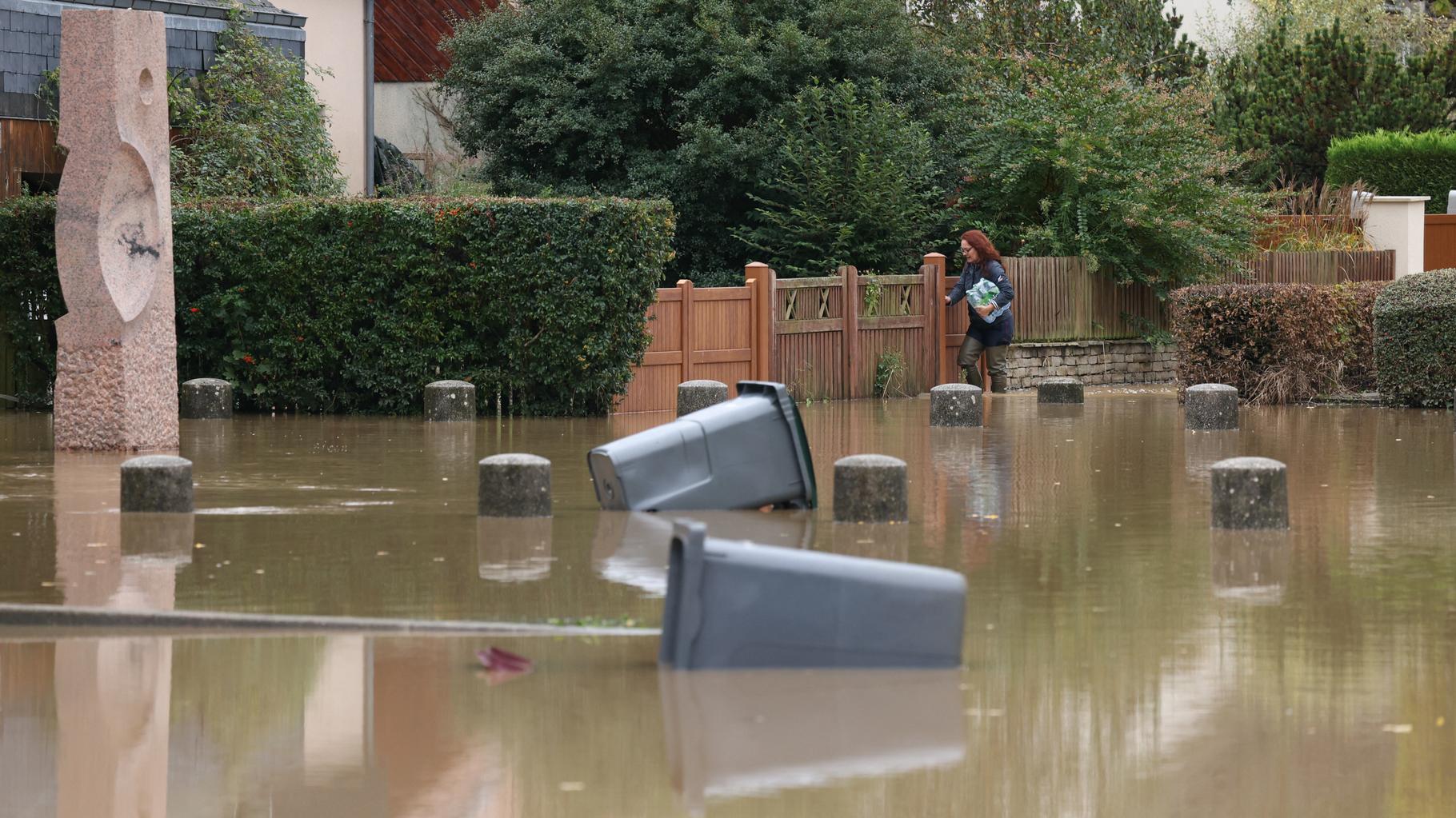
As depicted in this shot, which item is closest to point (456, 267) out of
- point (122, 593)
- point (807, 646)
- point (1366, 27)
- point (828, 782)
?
point (122, 593)

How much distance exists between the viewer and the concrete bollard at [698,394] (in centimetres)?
1759

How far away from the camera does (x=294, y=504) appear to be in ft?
37.9

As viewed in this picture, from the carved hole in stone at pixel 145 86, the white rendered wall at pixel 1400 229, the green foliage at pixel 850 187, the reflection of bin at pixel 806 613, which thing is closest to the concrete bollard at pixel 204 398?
the carved hole in stone at pixel 145 86

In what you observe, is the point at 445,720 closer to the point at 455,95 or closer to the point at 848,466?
Result: the point at 848,466

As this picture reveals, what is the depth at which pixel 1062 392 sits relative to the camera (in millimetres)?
21656

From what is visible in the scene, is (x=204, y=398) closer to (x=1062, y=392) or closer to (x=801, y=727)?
(x=1062, y=392)

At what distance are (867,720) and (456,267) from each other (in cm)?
1331

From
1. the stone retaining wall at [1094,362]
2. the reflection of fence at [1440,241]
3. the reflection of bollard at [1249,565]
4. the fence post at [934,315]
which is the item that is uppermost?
the reflection of fence at [1440,241]

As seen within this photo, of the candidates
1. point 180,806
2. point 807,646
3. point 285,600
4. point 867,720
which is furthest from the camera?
point 285,600

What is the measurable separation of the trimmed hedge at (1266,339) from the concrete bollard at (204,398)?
10.1 meters

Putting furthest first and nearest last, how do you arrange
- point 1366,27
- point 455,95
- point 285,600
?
point 1366,27 < point 455,95 < point 285,600

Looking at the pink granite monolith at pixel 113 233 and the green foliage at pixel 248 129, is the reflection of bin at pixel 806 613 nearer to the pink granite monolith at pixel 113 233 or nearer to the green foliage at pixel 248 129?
the pink granite monolith at pixel 113 233

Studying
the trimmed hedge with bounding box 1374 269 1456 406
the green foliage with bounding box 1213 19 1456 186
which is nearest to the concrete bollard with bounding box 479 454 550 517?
the trimmed hedge with bounding box 1374 269 1456 406

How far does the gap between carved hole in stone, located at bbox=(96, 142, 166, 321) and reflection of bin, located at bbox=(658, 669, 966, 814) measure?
30.7 feet
